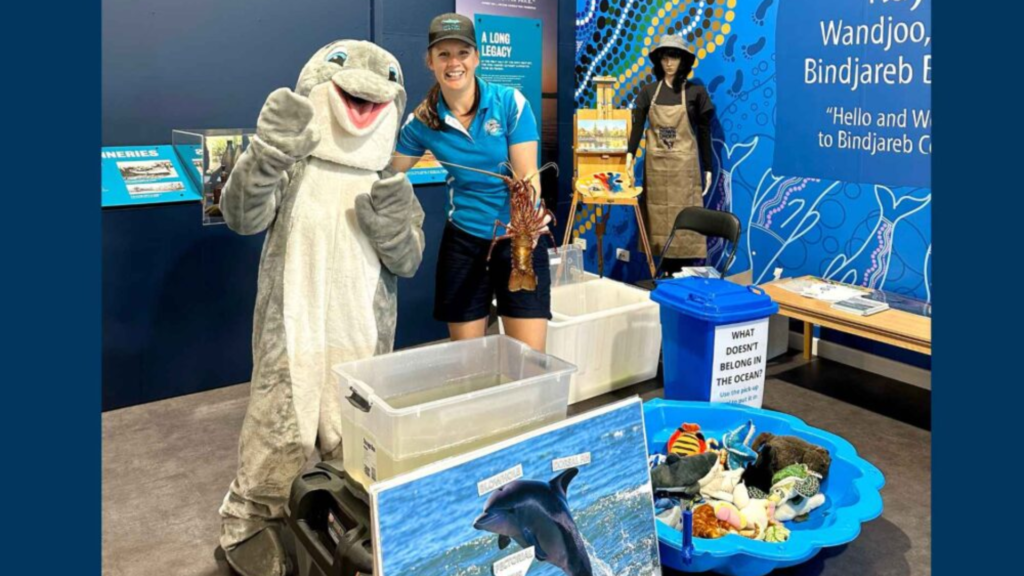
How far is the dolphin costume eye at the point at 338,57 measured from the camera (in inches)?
98.9

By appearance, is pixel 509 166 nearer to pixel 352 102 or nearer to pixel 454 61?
pixel 454 61

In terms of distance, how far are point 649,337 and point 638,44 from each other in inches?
86.1

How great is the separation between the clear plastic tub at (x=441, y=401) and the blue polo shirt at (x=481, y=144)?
51 cm

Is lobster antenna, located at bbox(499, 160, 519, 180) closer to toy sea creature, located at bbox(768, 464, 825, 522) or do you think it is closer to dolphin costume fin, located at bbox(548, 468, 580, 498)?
dolphin costume fin, located at bbox(548, 468, 580, 498)

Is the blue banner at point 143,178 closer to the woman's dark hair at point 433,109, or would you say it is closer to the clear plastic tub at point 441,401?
the woman's dark hair at point 433,109

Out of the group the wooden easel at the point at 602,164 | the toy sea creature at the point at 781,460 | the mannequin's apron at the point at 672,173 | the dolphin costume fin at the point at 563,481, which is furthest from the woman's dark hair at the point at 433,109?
the mannequin's apron at the point at 672,173

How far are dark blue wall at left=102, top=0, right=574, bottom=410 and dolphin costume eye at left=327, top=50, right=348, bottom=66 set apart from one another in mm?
1764

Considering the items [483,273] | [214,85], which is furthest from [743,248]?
[214,85]

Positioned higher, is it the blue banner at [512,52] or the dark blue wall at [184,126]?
the blue banner at [512,52]

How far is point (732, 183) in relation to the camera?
17.0 feet

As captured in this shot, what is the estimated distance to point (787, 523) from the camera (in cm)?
282

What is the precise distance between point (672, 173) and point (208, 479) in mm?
3111

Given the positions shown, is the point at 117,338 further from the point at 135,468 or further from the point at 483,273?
the point at 483,273

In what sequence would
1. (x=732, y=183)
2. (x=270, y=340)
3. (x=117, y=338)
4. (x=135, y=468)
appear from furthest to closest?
(x=732, y=183) → (x=117, y=338) → (x=135, y=468) → (x=270, y=340)
